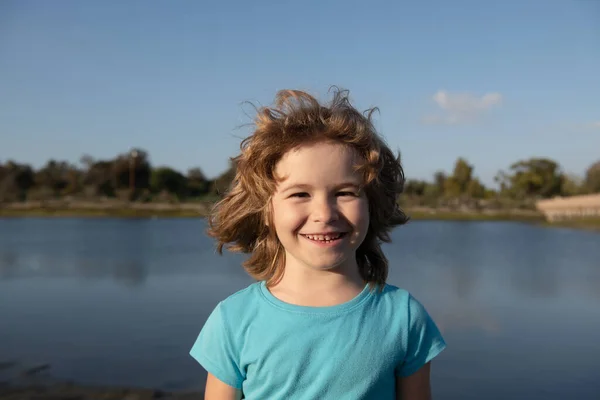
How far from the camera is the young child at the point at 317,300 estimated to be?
1.16 m

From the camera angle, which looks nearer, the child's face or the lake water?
the child's face

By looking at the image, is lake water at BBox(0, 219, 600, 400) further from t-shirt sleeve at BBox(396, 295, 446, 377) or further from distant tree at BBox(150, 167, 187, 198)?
distant tree at BBox(150, 167, 187, 198)

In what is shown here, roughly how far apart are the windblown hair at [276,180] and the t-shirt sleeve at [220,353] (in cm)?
18

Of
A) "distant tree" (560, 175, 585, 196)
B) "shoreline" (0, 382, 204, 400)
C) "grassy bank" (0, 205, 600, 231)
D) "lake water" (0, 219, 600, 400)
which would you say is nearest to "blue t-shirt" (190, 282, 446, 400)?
"shoreline" (0, 382, 204, 400)

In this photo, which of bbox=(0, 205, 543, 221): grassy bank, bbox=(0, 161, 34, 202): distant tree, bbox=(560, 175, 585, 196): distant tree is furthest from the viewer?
bbox=(560, 175, 585, 196): distant tree

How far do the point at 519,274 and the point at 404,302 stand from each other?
5.22 metres

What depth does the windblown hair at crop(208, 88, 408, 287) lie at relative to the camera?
48.5 inches

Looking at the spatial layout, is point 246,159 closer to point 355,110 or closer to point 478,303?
point 355,110

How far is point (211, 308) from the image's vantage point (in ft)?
14.3

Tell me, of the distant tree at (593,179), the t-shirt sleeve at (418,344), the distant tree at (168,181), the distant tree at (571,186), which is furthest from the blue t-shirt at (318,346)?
the distant tree at (571,186)

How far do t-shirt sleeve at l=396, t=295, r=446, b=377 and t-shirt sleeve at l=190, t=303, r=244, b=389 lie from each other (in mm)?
352

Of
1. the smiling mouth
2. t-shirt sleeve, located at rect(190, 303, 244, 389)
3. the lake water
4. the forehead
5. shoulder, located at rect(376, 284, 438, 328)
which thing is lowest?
the lake water

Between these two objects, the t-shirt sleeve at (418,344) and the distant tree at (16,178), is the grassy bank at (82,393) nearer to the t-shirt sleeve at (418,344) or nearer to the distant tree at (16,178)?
the t-shirt sleeve at (418,344)

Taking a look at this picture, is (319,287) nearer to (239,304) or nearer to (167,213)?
(239,304)
